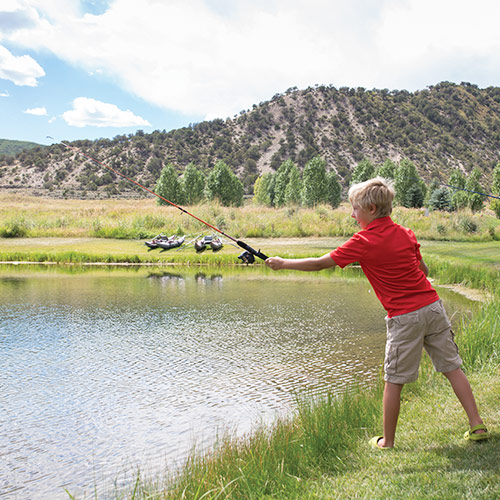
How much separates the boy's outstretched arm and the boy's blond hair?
0.41 metres

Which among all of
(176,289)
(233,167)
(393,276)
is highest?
(233,167)

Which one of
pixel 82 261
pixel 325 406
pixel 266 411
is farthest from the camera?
pixel 82 261

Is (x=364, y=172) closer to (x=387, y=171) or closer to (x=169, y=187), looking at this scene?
(x=387, y=171)

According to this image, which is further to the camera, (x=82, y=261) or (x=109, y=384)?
(x=82, y=261)

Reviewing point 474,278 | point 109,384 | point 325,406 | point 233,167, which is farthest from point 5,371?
point 233,167

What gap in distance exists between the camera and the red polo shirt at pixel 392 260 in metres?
3.36

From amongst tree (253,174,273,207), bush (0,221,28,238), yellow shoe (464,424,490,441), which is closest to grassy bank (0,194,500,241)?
bush (0,221,28,238)

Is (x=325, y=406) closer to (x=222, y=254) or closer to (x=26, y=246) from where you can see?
(x=222, y=254)

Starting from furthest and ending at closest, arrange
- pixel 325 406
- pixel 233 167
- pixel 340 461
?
pixel 233 167, pixel 325 406, pixel 340 461

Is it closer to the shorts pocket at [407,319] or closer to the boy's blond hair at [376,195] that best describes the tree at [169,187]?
the boy's blond hair at [376,195]

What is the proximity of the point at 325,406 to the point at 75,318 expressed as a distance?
646 centimetres

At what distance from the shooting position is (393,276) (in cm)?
339

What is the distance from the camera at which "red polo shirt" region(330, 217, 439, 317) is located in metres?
3.36

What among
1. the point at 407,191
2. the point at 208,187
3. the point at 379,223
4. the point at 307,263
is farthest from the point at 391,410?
the point at 208,187
